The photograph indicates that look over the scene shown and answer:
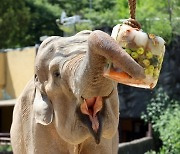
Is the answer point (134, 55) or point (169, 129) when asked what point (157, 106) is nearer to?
point (169, 129)

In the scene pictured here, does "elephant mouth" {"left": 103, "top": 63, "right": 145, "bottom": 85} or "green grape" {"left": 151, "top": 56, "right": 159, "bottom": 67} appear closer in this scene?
"elephant mouth" {"left": 103, "top": 63, "right": 145, "bottom": 85}

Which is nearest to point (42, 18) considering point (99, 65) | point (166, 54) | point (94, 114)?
point (166, 54)

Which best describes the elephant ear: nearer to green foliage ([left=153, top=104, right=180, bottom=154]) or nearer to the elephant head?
the elephant head

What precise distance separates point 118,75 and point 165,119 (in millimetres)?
6267

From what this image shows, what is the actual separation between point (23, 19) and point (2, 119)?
447 cm

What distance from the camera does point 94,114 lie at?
2.56 meters

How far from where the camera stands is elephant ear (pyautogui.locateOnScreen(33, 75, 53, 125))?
2.89m

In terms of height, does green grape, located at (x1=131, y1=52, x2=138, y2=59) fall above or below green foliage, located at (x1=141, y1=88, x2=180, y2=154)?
above

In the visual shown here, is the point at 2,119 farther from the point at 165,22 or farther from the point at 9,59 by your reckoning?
the point at 165,22

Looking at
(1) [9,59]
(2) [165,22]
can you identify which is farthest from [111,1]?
(2) [165,22]

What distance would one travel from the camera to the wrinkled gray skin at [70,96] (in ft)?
7.55

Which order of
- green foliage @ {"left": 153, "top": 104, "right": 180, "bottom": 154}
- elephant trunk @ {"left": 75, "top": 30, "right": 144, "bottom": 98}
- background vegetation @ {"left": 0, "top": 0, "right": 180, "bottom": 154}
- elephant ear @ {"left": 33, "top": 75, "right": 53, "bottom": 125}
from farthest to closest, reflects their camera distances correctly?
green foliage @ {"left": 153, "top": 104, "right": 180, "bottom": 154}
background vegetation @ {"left": 0, "top": 0, "right": 180, "bottom": 154}
elephant ear @ {"left": 33, "top": 75, "right": 53, "bottom": 125}
elephant trunk @ {"left": 75, "top": 30, "right": 144, "bottom": 98}

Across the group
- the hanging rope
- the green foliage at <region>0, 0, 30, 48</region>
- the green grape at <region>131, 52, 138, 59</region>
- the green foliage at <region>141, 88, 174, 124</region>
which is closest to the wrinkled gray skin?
the green grape at <region>131, 52, 138, 59</region>

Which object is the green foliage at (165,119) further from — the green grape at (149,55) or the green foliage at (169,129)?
the green grape at (149,55)
